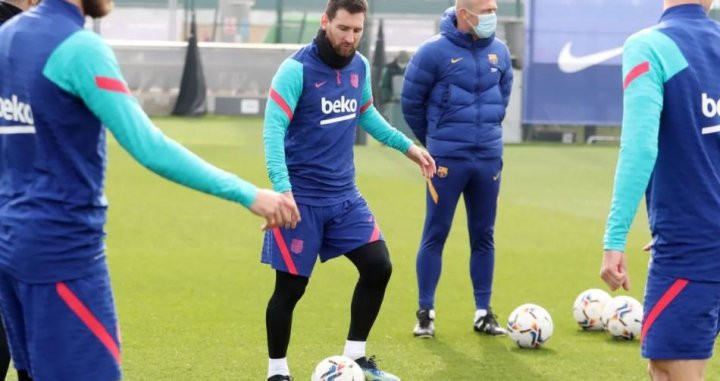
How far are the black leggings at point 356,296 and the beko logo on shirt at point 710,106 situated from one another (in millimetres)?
2850

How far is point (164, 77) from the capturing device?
3188 centimetres

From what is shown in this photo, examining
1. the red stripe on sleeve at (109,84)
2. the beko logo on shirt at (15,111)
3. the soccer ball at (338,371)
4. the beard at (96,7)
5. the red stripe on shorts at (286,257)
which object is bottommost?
the soccer ball at (338,371)

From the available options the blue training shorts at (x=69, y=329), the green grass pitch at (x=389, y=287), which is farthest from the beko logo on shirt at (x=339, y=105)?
the blue training shorts at (x=69, y=329)

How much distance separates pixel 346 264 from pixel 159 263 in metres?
1.63

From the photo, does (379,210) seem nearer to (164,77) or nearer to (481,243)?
(481,243)

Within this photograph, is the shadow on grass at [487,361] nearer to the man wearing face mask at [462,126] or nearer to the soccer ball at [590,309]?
the man wearing face mask at [462,126]

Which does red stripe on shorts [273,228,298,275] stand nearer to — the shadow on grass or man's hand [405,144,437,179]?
man's hand [405,144,437,179]

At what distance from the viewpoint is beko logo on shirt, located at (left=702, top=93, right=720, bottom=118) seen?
15.7 ft

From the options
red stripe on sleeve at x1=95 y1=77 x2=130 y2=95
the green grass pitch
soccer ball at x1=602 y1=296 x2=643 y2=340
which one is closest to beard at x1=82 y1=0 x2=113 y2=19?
red stripe on sleeve at x1=95 y1=77 x2=130 y2=95

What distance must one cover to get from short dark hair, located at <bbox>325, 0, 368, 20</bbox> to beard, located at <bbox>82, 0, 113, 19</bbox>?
2.75 m

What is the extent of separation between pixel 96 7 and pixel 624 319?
5194 millimetres

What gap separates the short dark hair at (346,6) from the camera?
23.2 feet

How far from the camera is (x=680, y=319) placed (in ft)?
15.7

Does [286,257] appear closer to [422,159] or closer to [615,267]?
[422,159]
